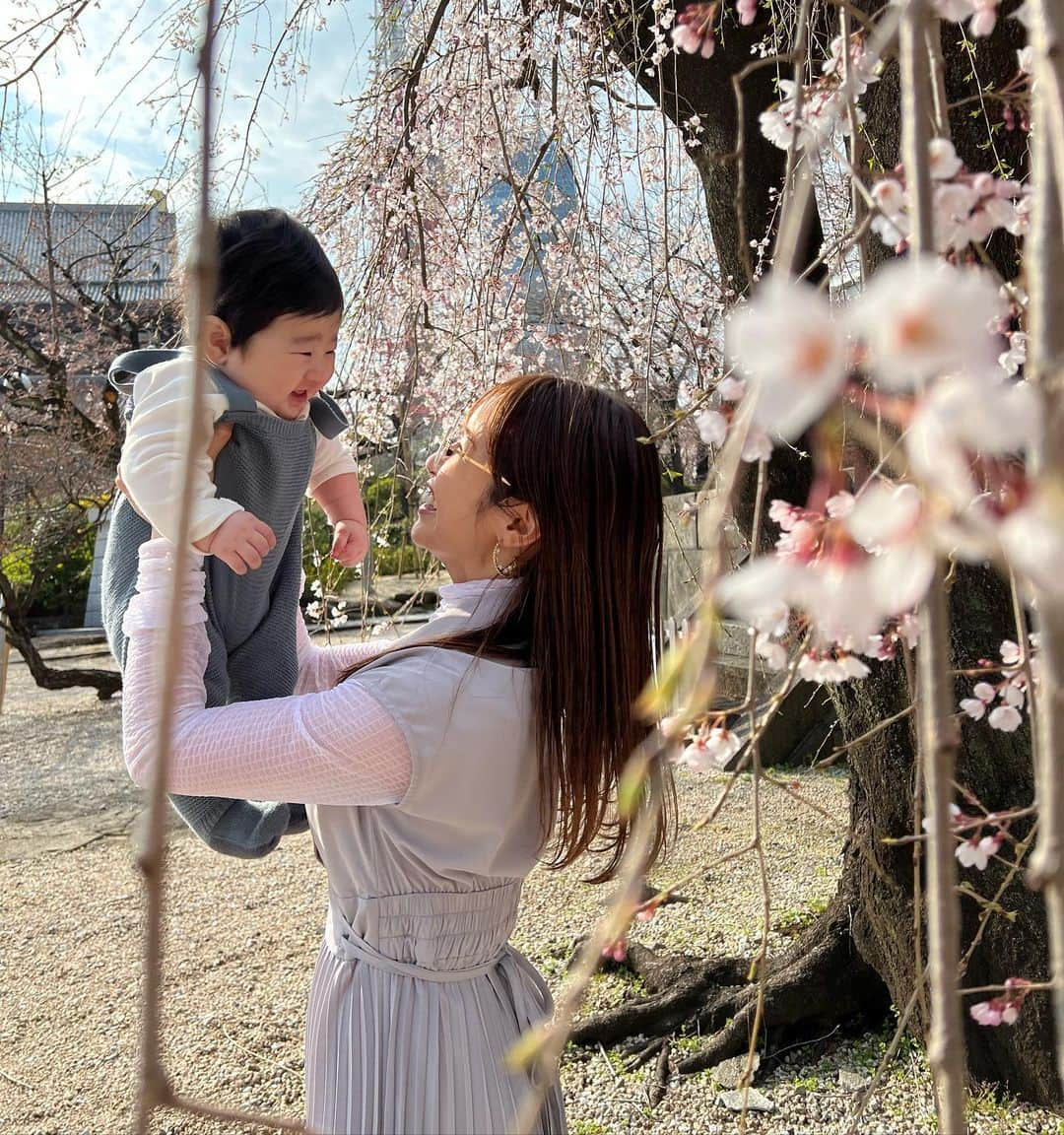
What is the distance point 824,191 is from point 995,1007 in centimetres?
265

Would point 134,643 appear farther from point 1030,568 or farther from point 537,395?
→ point 1030,568

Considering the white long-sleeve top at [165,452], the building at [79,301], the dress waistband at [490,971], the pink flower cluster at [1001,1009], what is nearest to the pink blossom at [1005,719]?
the pink flower cluster at [1001,1009]

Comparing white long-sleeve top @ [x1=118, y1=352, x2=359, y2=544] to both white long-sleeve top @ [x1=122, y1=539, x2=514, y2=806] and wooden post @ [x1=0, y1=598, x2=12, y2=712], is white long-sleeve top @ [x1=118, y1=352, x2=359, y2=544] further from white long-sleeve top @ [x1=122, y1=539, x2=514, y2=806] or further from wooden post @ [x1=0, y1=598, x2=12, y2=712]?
wooden post @ [x1=0, y1=598, x2=12, y2=712]

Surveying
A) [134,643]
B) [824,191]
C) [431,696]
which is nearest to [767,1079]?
[431,696]

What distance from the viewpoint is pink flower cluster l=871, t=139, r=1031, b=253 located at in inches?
21.3

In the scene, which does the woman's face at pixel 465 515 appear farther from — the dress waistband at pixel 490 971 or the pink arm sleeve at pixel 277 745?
the dress waistband at pixel 490 971

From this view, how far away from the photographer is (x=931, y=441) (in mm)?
Answer: 285

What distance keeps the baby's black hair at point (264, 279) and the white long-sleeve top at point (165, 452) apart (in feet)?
0.31

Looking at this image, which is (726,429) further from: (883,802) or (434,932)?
(883,802)

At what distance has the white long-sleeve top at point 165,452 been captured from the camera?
1177 millimetres

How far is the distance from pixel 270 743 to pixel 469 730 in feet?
0.67

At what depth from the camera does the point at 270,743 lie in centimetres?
102

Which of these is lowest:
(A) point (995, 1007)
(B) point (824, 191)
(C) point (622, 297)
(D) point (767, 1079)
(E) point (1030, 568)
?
(D) point (767, 1079)

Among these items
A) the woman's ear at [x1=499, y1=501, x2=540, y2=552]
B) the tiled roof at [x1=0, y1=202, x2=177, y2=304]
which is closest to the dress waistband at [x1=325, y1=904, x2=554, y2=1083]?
the woman's ear at [x1=499, y1=501, x2=540, y2=552]
